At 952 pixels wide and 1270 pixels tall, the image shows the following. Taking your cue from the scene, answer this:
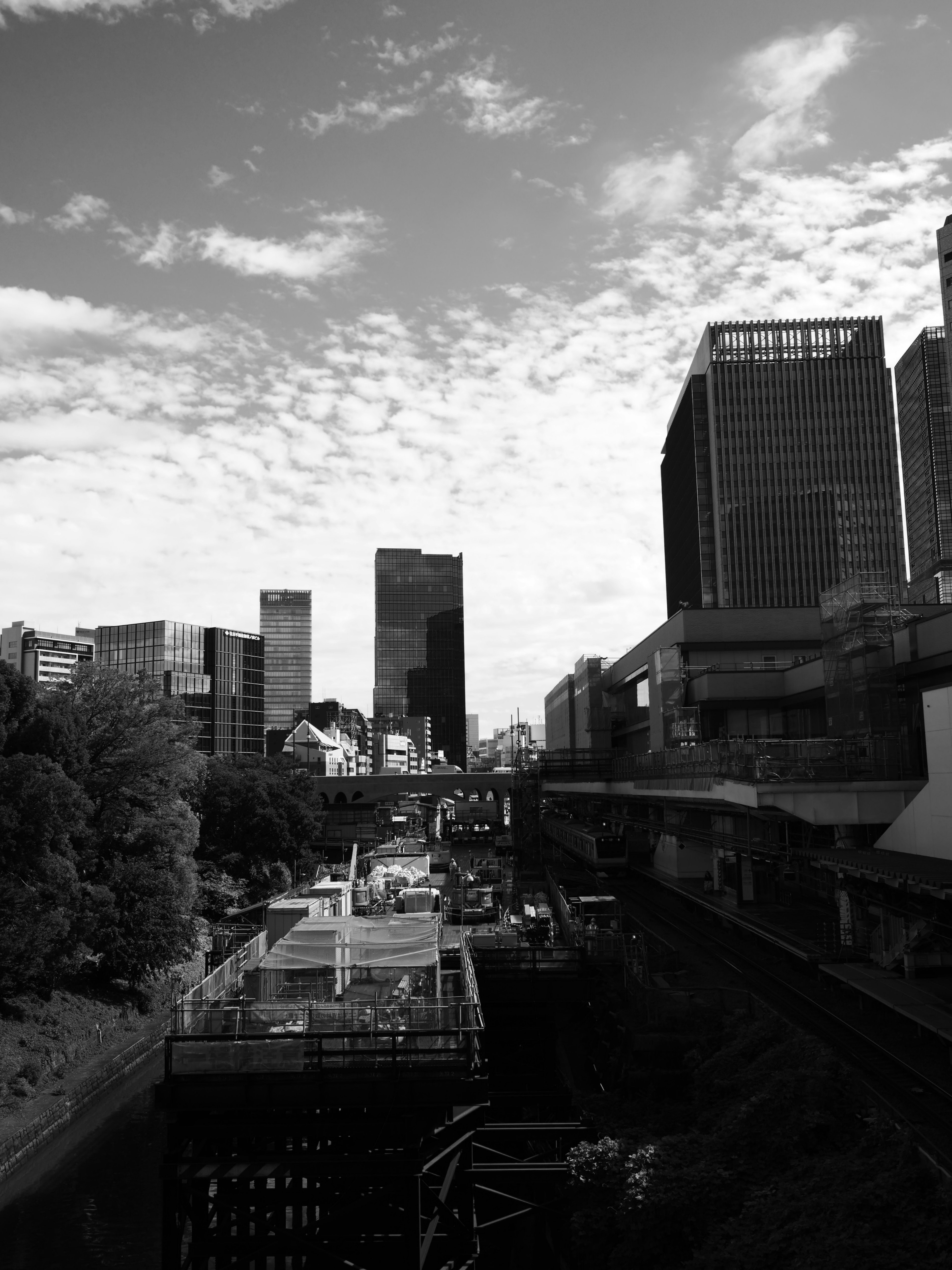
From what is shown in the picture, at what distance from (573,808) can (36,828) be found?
74296 mm

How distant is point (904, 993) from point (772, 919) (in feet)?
45.5

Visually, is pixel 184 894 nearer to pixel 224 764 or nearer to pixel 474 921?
pixel 474 921

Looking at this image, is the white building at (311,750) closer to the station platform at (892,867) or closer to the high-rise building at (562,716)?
the high-rise building at (562,716)

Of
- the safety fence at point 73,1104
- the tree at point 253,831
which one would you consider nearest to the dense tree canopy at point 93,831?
the safety fence at point 73,1104

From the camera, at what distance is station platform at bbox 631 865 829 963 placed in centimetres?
3334

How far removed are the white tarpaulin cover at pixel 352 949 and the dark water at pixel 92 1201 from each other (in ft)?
27.4

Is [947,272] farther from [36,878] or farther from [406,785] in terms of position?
[36,878]

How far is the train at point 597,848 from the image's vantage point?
64.1 meters

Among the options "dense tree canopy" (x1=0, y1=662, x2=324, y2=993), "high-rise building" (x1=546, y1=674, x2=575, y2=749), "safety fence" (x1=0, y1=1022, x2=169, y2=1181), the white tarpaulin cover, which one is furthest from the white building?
the white tarpaulin cover

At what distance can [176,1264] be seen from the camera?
16156mm

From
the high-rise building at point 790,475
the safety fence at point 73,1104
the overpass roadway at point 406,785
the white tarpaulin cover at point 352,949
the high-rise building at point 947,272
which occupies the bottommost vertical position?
the safety fence at point 73,1104

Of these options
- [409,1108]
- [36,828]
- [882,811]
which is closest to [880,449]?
[882,811]

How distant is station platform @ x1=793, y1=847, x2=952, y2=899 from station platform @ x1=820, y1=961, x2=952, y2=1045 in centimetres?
247

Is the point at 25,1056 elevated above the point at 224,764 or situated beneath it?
situated beneath
